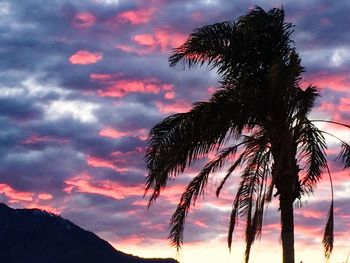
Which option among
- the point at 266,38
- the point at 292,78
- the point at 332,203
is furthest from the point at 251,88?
the point at 332,203

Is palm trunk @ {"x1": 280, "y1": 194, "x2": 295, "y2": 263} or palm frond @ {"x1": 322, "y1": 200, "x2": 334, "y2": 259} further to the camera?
palm frond @ {"x1": 322, "y1": 200, "x2": 334, "y2": 259}

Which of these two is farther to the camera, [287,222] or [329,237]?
[329,237]

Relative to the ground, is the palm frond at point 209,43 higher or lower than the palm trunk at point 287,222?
higher

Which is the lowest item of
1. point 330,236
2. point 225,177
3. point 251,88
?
point 330,236

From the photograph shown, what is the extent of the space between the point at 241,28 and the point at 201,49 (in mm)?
1275

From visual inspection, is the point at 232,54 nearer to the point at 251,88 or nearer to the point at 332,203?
the point at 251,88

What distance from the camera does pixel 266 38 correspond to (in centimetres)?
2002

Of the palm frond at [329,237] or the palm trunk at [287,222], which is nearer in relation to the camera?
the palm trunk at [287,222]

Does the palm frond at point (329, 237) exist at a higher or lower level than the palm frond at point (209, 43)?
lower

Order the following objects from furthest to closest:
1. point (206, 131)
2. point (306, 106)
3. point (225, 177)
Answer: point (225, 177)
point (206, 131)
point (306, 106)

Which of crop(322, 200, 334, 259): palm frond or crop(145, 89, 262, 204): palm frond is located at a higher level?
crop(145, 89, 262, 204): palm frond

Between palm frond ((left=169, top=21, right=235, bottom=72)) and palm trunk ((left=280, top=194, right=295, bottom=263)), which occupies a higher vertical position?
palm frond ((left=169, top=21, right=235, bottom=72))

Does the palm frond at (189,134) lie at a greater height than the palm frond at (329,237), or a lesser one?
greater

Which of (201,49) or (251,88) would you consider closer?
(251,88)
